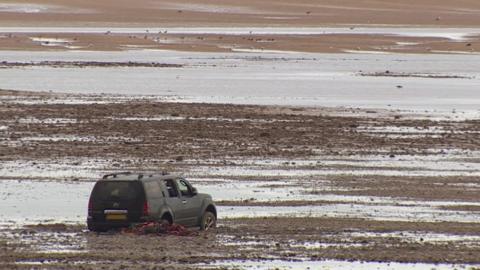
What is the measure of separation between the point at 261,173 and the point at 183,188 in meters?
7.89

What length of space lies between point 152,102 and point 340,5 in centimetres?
8316

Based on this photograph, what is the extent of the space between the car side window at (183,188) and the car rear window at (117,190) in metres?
1.07

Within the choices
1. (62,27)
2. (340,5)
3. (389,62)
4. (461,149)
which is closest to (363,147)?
(461,149)

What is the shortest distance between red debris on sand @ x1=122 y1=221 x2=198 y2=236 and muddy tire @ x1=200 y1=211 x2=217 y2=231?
46cm

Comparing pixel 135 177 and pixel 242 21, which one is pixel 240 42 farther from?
pixel 135 177

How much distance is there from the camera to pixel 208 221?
2341cm

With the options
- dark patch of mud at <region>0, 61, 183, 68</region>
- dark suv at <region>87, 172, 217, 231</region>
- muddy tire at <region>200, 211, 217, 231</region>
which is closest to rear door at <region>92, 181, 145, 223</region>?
dark suv at <region>87, 172, 217, 231</region>

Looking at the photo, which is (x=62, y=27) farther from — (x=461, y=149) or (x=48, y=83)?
(x=461, y=149)

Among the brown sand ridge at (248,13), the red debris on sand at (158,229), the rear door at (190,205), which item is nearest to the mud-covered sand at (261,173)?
the red debris on sand at (158,229)

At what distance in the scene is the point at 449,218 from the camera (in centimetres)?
2439

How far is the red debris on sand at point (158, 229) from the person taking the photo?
879 inches

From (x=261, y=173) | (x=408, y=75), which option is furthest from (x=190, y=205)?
(x=408, y=75)

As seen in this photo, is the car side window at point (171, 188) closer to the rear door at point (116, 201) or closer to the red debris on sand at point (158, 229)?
the red debris on sand at point (158, 229)

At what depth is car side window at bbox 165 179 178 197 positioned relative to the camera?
904 inches
